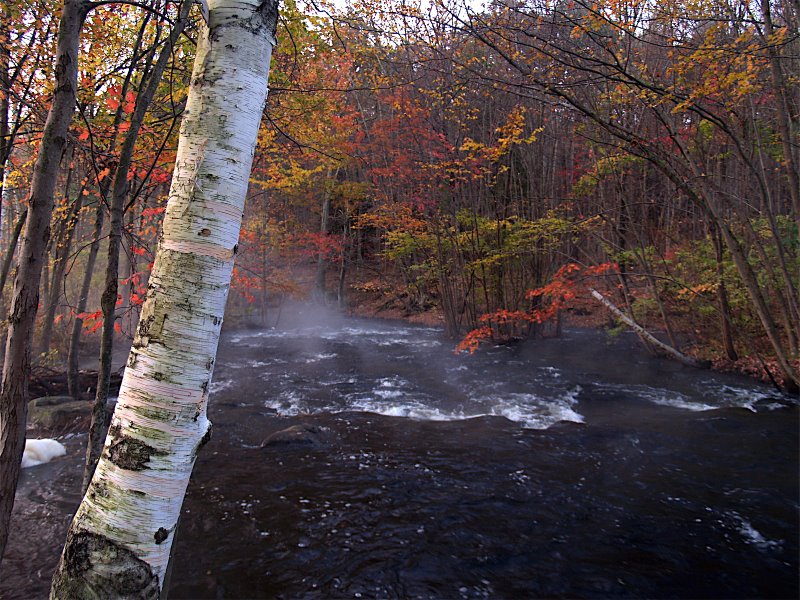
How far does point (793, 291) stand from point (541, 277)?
778 cm

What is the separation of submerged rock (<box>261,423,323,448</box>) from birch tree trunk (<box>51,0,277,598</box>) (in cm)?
526

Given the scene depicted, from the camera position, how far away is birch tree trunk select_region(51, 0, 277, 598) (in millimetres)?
1441

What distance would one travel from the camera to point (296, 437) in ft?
22.0

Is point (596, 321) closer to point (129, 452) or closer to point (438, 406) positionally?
point (438, 406)

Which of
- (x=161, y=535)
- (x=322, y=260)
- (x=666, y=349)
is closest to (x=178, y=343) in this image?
(x=161, y=535)

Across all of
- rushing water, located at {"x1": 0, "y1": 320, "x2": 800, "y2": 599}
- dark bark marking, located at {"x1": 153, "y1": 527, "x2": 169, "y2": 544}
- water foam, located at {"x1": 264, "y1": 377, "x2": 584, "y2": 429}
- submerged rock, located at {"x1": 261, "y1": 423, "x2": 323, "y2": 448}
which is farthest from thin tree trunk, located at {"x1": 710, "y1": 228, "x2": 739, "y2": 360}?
dark bark marking, located at {"x1": 153, "y1": 527, "x2": 169, "y2": 544}

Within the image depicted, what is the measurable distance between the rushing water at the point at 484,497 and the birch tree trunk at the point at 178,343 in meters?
2.65

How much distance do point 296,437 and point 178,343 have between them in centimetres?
555

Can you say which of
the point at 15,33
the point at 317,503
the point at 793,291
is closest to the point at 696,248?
the point at 793,291

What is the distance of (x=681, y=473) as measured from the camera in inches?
222

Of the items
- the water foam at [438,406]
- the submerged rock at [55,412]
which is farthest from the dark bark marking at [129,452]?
the submerged rock at [55,412]

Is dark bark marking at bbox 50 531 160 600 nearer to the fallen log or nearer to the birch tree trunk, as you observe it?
the birch tree trunk

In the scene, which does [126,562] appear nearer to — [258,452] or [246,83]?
[246,83]

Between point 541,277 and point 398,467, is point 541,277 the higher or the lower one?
the higher one
